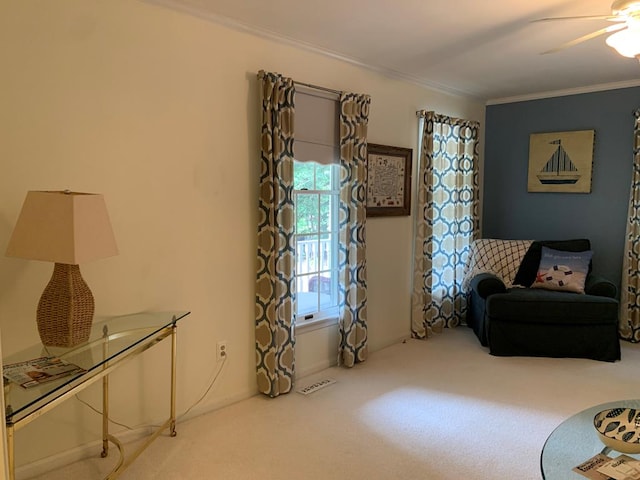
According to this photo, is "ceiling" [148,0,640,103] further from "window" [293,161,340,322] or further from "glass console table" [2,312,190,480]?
"glass console table" [2,312,190,480]

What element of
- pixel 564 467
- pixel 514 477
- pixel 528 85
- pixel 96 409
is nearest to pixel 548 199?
pixel 528 85

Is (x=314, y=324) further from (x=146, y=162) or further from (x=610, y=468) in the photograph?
(x=610, y=468)

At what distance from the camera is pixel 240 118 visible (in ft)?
9.92

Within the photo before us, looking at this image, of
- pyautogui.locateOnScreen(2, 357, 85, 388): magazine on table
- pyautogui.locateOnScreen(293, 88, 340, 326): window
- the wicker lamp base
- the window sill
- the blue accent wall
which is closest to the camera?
pyautogui.locateOnScreen(2, 357, 85, 388): magazine on table

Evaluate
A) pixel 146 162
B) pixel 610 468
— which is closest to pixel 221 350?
pixel 146 162

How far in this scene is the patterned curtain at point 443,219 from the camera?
4488 mm

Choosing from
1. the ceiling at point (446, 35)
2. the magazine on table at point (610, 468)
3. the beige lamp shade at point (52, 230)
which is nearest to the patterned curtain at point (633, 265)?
the ceiling at point (446, 35)

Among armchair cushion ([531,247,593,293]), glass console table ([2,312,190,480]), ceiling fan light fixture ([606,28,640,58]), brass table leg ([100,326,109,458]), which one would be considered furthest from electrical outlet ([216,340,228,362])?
armchair cushion ([531,247,593,293])

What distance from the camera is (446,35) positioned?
3.16 meters

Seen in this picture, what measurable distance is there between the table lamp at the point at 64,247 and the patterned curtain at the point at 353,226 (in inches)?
75.9

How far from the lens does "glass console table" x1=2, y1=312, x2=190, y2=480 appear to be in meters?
1.53

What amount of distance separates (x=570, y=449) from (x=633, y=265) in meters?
3.28

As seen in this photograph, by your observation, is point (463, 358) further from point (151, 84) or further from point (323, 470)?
point (151, 84)

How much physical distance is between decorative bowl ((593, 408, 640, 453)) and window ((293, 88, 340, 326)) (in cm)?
202
